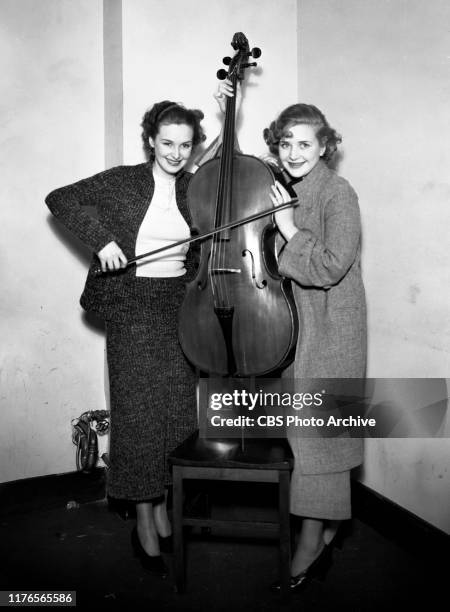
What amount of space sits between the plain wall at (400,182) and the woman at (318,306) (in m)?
0.31

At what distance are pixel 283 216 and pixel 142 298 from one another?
22.4 inches

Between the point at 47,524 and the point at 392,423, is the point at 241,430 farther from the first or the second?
the point at 47,524

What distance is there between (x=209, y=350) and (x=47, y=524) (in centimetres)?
119

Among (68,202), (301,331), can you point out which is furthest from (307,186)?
(68,202)

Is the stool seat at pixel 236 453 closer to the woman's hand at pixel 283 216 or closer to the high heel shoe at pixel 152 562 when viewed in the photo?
the high heel shoe at pixel 152 562

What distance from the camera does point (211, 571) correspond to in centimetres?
201

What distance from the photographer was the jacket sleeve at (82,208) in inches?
75.3

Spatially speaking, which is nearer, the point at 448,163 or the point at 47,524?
the point at 448,163

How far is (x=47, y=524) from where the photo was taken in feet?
8.00

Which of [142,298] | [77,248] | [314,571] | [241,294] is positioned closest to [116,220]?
[142,298]

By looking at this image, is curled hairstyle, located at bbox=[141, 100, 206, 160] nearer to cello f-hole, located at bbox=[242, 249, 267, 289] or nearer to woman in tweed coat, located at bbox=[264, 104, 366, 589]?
woman in tweed coat, located at bbox=[264, 104, 366, 589]

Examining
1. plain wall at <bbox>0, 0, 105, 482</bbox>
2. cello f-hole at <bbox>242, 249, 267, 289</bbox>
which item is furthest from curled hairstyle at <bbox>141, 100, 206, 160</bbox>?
plain wall at <bbox>0, 0, 105, 482</bbox>

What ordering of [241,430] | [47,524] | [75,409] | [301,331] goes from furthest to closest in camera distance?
1. [75,409]
2. [47,524]
3. [241,430]
4. [301,331]

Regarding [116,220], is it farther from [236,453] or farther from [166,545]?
[166,545]
